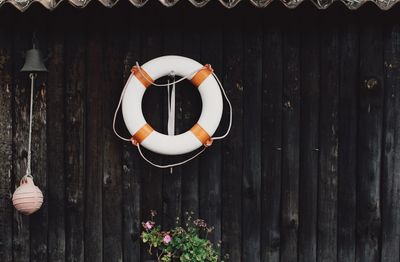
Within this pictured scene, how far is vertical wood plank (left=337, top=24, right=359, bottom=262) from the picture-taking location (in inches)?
131

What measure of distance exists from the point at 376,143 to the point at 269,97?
0.73m

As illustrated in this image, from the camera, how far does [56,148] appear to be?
3.33 m

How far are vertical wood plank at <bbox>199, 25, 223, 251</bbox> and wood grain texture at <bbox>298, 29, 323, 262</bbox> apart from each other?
1.66 feet

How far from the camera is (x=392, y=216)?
338 centimetres

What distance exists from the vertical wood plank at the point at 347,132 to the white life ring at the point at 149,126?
791 millimetres

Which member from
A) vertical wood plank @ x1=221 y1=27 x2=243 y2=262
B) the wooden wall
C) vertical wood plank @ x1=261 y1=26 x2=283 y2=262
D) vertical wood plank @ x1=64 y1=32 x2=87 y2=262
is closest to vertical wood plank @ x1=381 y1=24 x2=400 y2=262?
the wooden wall

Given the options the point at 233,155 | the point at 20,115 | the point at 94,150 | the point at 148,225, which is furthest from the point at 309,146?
the point at 20,115

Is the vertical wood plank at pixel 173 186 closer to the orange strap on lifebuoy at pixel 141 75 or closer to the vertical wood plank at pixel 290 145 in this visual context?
the orange strap on lifebuoy at pixel 141 75

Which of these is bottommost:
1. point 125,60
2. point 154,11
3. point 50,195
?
point 50,195

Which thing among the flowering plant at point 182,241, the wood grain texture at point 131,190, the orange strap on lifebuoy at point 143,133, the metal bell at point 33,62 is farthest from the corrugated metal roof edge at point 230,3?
the flowering plant at point 182,241

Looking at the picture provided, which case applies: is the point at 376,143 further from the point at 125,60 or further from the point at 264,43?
the point at 125,60

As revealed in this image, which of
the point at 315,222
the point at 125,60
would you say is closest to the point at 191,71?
the point at 125,60

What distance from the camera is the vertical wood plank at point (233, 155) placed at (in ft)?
10.9

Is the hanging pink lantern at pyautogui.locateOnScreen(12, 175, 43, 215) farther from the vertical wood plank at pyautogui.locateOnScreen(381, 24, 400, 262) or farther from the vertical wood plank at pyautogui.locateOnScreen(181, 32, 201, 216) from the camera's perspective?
the vertical wood plank at pyautogui.locateOnScreen(381, 24, 400, 262)
